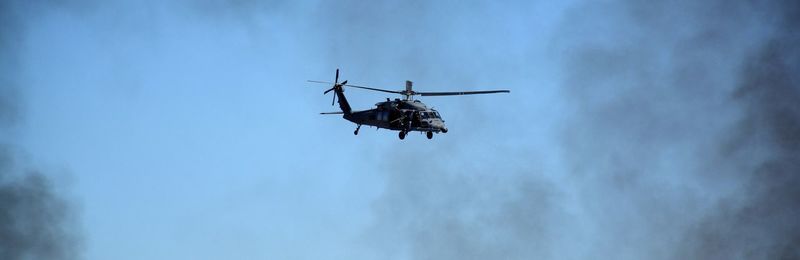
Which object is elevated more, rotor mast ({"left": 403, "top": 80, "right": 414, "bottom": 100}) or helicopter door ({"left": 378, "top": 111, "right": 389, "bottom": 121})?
rotor mast ({"left": 403, "top": 80, "right": 414, "bottom": 100})

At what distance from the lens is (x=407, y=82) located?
76625 mm

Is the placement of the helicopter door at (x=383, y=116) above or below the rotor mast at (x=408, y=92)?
below

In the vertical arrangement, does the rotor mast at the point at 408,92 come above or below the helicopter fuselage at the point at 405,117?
above

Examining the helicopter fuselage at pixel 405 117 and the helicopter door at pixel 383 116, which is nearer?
the helicopter fuselage at pixel 405 117

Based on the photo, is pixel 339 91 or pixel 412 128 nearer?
pixel 412 128

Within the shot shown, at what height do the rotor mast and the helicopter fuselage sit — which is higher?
the rotor mast

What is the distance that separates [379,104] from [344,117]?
175 inches

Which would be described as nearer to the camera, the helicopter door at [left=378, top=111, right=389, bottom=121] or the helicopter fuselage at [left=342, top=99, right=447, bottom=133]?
the helicopter fuselage at [left=342, top=99, right=447, bottom=133]

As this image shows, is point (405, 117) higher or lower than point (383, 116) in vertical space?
lower

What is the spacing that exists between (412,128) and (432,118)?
179cm

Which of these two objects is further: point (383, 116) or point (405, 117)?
point (383, 116)

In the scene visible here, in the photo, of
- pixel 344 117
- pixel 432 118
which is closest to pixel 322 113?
pixel 344 117

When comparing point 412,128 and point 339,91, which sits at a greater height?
point 339,91

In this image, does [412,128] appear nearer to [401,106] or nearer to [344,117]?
[401,106]
